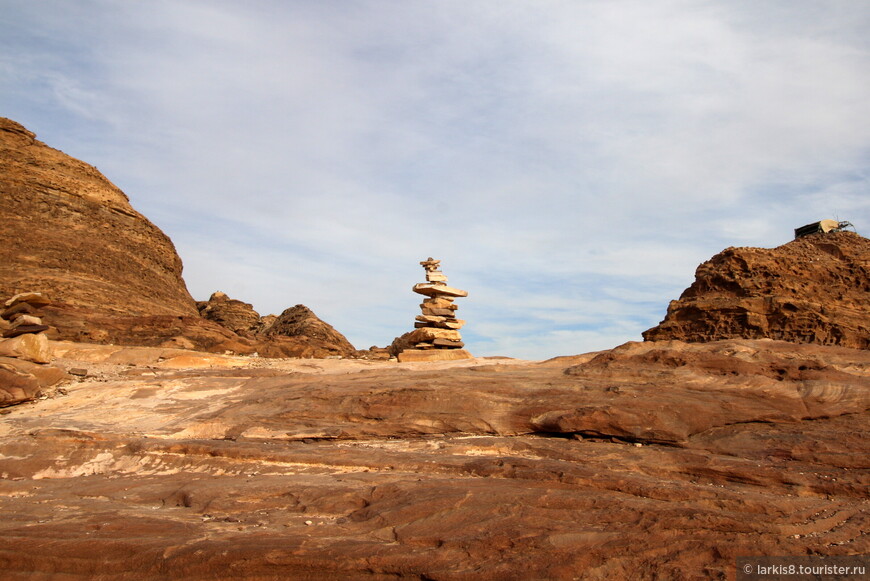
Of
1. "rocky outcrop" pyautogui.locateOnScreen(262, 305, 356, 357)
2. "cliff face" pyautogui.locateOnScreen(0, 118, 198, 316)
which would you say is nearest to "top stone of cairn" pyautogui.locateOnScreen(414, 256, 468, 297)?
"rocky outcrop" pyautogui.locateOnScreen(262, 305, 356, 357)

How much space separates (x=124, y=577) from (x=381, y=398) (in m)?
4.69

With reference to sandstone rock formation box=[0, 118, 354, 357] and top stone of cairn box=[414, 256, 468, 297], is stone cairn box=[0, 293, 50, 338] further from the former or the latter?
top stone of cairn box=[414, 256, 468, 297]

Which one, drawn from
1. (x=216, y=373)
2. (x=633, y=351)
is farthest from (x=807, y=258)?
(x=216, y=373)

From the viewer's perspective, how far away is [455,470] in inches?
278

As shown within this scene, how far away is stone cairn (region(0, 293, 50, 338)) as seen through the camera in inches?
510

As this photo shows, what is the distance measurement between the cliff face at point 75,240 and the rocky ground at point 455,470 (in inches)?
660

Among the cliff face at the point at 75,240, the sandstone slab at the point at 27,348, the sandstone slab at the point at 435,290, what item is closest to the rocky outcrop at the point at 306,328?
the cliff face at the point at 75,240

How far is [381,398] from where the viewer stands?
935 cm

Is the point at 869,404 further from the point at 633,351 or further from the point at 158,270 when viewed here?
the point at 158,270

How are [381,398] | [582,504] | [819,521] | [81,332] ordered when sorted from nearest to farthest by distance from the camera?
[819,521]
[582,504]
[381,398]
[81,332]

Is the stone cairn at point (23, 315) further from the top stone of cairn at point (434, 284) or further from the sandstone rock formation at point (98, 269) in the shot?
the top stone of cairn at point (434, 284)

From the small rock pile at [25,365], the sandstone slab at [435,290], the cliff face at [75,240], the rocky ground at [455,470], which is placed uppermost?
the cliff face at [75,240]

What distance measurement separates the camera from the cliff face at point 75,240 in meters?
25.9

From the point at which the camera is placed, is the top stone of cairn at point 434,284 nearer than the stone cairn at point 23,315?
No
